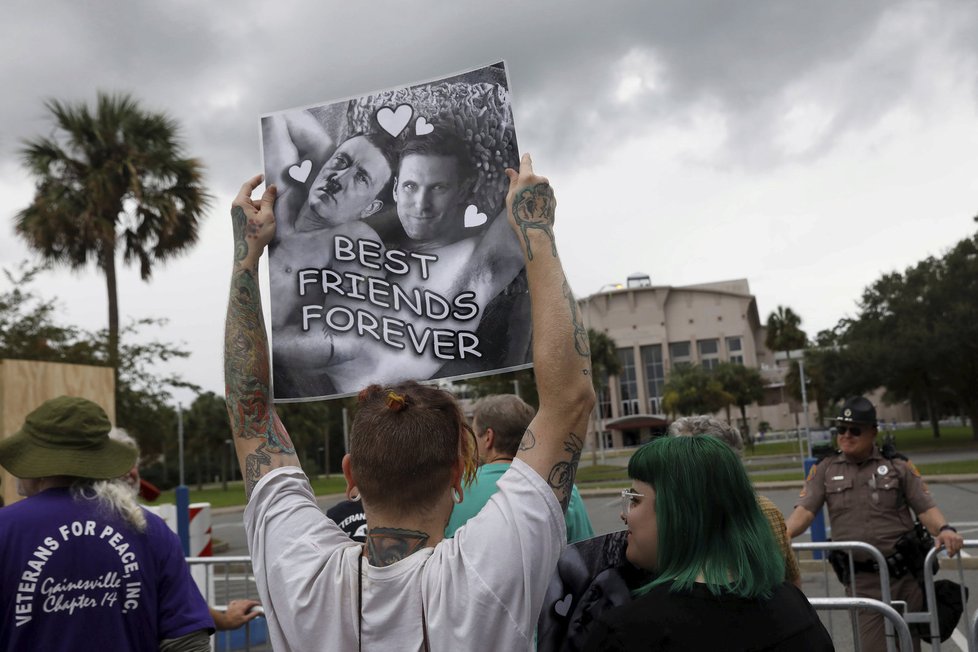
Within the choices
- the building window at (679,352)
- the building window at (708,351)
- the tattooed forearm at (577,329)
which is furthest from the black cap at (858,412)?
the building window at (708,351)

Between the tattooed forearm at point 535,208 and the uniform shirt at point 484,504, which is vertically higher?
the tattooed forearm at point 535,208

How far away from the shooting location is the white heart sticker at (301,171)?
236 centimetres

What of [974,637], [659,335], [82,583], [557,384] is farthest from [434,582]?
[659,335]

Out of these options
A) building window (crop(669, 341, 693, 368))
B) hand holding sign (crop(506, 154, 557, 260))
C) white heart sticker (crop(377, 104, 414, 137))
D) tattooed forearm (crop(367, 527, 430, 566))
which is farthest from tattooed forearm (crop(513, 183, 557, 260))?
building window (crop(669, 341, 693, 368))

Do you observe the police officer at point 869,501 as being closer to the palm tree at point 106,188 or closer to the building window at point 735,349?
the palm tree at point 106,188

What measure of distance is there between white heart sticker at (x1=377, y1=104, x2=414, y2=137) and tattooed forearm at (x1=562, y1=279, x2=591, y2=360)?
2.84 feet

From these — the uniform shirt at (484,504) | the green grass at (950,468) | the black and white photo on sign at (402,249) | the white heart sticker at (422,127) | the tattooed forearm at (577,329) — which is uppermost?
the white heart sticker at (422,127)

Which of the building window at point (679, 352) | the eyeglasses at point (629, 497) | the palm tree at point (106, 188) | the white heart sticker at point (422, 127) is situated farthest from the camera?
the building window at point (679, 352)

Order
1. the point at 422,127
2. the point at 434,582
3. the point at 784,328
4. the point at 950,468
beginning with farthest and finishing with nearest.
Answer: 1. the point at 784,328
2. the point at 950,468
3. the point at 422,127
4. the point at 434,582

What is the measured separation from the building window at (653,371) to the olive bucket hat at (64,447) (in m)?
96.8

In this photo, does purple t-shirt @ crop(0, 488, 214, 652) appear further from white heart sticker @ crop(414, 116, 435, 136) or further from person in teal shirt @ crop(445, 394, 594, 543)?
white heart sticker @ crop(414, 116, 435, 136)

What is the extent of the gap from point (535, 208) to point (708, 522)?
2.78 ft

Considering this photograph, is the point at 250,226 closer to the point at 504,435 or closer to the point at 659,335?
the point at 504,435

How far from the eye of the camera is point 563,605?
1919mm
